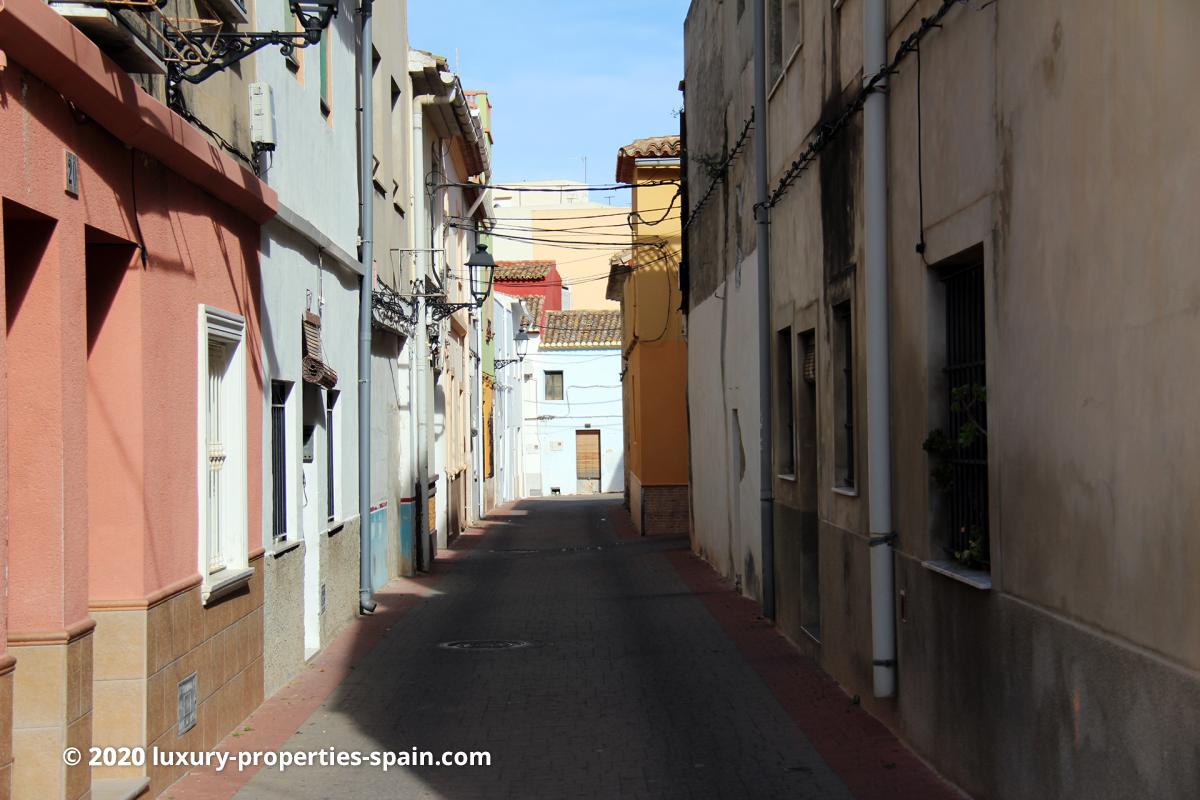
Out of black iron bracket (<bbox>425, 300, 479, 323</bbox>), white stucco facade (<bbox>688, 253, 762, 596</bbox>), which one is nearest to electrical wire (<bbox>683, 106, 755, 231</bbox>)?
white stucco facade (<bbox>688, 253, 762, 596</bbox>)

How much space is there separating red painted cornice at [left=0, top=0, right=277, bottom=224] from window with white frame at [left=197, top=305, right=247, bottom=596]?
0.95m

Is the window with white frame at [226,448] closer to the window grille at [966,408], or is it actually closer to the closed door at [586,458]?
the window grille at [966,408]

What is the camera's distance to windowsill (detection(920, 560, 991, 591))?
6.61 metres

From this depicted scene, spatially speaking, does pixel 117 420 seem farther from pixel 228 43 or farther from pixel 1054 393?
pixel 1054 393

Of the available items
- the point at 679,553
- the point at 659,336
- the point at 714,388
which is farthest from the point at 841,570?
the point at 659,336

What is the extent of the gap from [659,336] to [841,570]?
682 inches

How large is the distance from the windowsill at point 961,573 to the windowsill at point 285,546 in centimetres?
487

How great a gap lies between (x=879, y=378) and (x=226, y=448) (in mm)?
4288

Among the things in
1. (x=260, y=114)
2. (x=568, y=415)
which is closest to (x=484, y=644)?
(x=260, y=114)

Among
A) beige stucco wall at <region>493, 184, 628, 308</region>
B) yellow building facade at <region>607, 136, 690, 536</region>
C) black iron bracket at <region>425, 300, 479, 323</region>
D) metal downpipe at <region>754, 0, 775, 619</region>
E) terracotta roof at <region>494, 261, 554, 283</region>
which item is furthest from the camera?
beige stucco wall at <region>493, 184, 628, 308</region>

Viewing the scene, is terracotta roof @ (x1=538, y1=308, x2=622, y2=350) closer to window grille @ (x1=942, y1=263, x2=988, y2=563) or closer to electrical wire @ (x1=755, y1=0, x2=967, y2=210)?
electrical wire @ (x1=755, y1=0, x2=967, y2=210)

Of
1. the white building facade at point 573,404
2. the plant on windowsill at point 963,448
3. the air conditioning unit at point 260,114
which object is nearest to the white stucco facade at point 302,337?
the air conditioning unit at point 260,114

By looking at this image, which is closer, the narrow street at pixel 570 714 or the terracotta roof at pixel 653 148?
the narrow street at pixel 570 714

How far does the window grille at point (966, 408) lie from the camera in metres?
7.06
